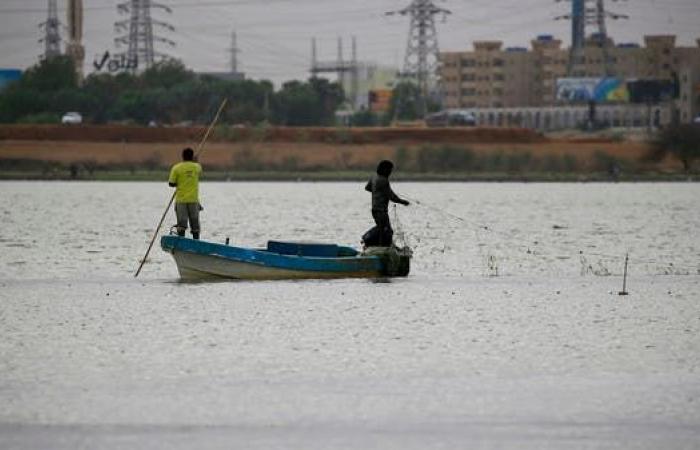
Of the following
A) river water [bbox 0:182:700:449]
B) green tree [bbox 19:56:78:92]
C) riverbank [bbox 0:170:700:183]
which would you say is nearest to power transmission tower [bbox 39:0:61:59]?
green tree [bbox 19:56:78:92]

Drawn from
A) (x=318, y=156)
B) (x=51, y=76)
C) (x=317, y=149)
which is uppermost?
(x=51, y=76)

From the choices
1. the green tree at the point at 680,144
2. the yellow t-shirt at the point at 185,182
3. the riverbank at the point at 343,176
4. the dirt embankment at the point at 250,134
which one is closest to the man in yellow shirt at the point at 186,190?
the yellow t-shirt at the point at 185,182

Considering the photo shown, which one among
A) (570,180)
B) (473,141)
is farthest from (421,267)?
(473,141)

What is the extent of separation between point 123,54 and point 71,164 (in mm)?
44868

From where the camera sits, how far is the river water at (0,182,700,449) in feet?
48.6

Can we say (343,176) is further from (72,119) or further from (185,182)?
(185,182)

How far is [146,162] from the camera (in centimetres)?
13675

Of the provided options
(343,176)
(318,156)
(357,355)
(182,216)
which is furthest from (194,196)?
(318,156)

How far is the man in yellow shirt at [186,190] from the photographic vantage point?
30.4m

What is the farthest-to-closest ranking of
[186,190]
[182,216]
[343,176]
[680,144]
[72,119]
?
[72,119], [343,176], [680,144], [182,216], [186,190]

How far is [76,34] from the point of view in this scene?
168250 millimetres

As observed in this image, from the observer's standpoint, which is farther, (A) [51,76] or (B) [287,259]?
(A) [51,76]

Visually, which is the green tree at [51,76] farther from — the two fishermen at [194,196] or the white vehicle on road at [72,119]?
the two fishermen at [194,196]

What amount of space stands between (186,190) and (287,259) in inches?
A: 87.2
